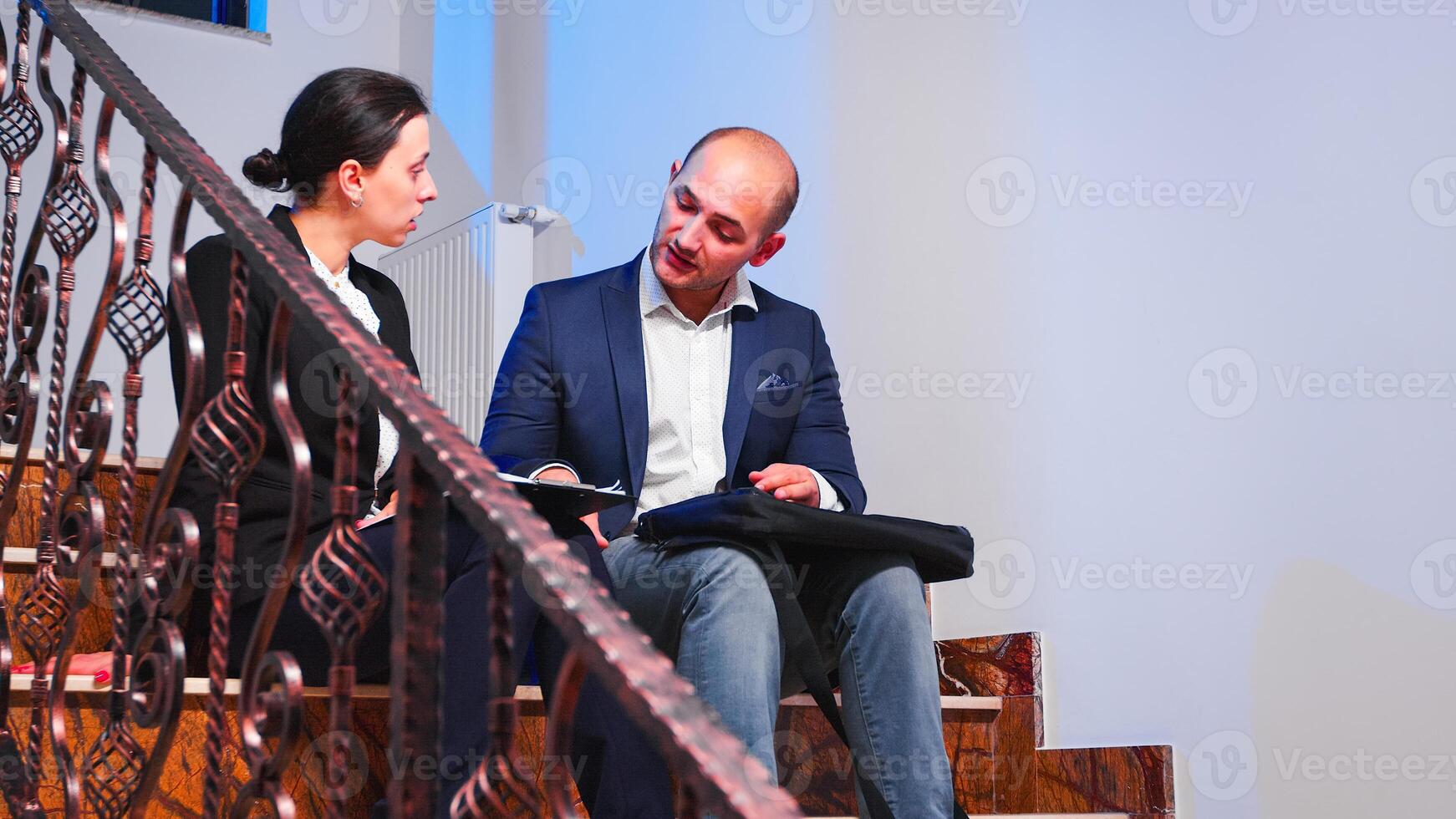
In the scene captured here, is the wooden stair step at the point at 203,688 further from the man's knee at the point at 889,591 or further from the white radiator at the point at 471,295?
the white radiator at the point at 471,295

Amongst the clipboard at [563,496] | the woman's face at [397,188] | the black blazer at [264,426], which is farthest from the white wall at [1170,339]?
the black blazer at [264,426]

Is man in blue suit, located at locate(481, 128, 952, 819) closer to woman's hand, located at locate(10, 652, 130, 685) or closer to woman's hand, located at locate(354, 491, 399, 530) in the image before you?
woman's hand, located at locate(354, 491, 399, 530)

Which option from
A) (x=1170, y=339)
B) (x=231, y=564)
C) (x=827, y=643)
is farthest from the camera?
(x=1170, y=339)

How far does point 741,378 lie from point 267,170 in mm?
791

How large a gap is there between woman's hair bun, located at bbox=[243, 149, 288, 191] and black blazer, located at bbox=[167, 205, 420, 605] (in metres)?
0.12

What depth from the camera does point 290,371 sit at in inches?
78.0

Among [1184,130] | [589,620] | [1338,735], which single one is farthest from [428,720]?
[1184,130]

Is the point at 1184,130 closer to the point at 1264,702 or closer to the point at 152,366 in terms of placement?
the point at 1264,702

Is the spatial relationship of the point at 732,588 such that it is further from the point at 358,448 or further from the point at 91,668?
the point at 91,668

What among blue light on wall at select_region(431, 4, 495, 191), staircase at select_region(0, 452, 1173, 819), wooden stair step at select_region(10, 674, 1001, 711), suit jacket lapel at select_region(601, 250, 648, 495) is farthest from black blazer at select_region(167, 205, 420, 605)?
blue light on wall at select_region(431, 4, 495, 191)

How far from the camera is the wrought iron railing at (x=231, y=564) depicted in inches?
33.7

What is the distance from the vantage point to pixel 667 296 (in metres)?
2.32

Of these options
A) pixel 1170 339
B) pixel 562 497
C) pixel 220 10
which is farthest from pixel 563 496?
pixel 220 10

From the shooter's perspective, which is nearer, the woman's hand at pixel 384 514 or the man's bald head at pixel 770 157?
the woman's hand at pixel 384 514
